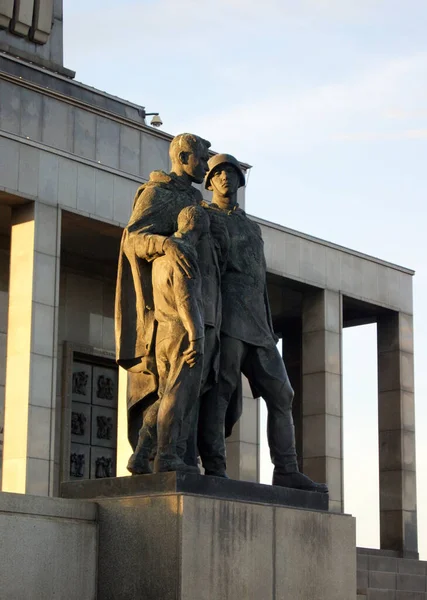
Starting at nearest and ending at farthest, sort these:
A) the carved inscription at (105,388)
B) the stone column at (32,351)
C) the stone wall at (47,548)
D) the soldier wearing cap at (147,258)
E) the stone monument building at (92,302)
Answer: the stone wall at (47,548)
the soldier wearing cap at (147,258)
the stone column at (32,351)
the stone monument building at (92,302)
the carved inscription at (105,388)

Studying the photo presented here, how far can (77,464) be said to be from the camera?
2795cm

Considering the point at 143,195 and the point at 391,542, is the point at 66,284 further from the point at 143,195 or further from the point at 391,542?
the point at 143,195

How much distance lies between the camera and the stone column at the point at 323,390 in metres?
31.0

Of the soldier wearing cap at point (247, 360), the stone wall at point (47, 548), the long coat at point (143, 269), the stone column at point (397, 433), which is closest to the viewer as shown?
the stone wall at point (47, 548)

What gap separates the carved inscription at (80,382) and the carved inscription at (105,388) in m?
0.34

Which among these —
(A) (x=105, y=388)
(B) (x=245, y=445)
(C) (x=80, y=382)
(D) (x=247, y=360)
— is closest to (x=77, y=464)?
(C) (x=80, y=382)

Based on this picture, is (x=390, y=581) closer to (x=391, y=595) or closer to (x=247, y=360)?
(x=391, y=595)

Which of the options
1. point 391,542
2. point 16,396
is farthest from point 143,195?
point 391,542

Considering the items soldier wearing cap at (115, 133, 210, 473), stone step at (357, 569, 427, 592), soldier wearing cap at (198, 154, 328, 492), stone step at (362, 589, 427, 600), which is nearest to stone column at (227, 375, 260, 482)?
stone step at (357, 569, 427, 592)

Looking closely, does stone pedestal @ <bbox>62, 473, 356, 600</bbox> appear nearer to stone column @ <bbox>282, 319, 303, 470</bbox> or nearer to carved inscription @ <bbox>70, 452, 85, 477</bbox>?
carved inscription @ <bbox>70, 452, 85, 477</bbox>

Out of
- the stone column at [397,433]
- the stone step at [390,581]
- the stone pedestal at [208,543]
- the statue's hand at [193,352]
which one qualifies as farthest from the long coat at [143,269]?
the stone column at [397,433]

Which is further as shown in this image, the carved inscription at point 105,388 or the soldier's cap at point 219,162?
the carved inscription at point 105,388

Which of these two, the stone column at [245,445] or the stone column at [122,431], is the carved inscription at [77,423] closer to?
the stone column at [122,431]

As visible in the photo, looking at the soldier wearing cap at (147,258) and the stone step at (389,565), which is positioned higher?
the soldier wearing cap at (147,258)
